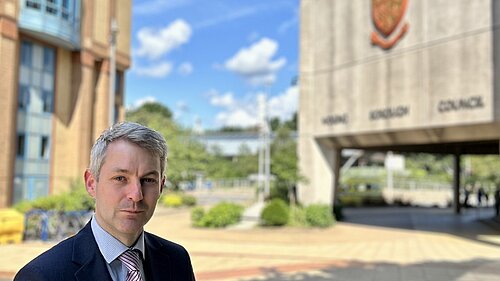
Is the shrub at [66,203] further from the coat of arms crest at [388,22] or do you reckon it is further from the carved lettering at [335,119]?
the coat of arms crest at [388,22]

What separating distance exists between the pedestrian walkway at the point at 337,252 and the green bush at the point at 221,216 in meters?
0.84

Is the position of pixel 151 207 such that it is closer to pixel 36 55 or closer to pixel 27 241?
pixel 27 241

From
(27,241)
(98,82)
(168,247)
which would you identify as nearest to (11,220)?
(27,241)

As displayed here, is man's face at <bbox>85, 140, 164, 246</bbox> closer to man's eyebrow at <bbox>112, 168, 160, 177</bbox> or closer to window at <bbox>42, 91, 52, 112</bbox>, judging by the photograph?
man's eyebrow at <bbox>112, 168, 160, 177</bbox>

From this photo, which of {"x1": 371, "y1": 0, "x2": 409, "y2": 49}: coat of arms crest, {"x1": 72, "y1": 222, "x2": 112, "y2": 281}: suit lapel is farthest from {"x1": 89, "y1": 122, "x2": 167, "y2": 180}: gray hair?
{"x1": 371, "y1": 0, "x2": 409, "y2": 49}: coat of arms crest

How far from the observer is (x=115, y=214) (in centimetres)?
186

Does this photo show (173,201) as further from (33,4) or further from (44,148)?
(33,4)

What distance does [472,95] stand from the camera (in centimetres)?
1491

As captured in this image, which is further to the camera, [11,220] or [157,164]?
[11,220]

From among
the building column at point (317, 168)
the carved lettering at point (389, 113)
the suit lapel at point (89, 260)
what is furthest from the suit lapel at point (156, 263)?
the building column at point (317, 168)

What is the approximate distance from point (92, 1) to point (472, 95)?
24.0m

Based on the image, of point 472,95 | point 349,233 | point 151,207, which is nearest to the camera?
point 151,207

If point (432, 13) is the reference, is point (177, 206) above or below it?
below

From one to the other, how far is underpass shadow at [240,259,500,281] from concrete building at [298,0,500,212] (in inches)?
192
